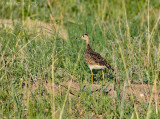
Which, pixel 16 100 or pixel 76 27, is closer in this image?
pixel 16 100

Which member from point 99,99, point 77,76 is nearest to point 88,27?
point 77,76

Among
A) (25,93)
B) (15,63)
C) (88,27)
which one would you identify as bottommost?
(25,93)

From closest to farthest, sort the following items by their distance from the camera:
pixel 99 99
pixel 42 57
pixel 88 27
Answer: pixel 99 99 < pixel 42 57 < pixel 88 27

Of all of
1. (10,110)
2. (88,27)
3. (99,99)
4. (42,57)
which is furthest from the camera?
(88,27)

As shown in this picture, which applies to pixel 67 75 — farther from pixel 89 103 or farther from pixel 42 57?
pixel 89 103

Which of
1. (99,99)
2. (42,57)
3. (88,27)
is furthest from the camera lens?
(88,27)

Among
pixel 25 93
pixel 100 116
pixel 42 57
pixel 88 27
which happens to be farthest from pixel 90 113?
pixel 88 27

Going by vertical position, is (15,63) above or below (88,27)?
below

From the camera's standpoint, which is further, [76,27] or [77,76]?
[76,27]

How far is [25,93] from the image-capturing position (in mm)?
4113

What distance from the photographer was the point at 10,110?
3.94m

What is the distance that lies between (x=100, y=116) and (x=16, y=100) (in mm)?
976

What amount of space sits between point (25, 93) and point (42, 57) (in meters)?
0.72

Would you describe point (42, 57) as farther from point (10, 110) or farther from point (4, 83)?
point (10, 110)
